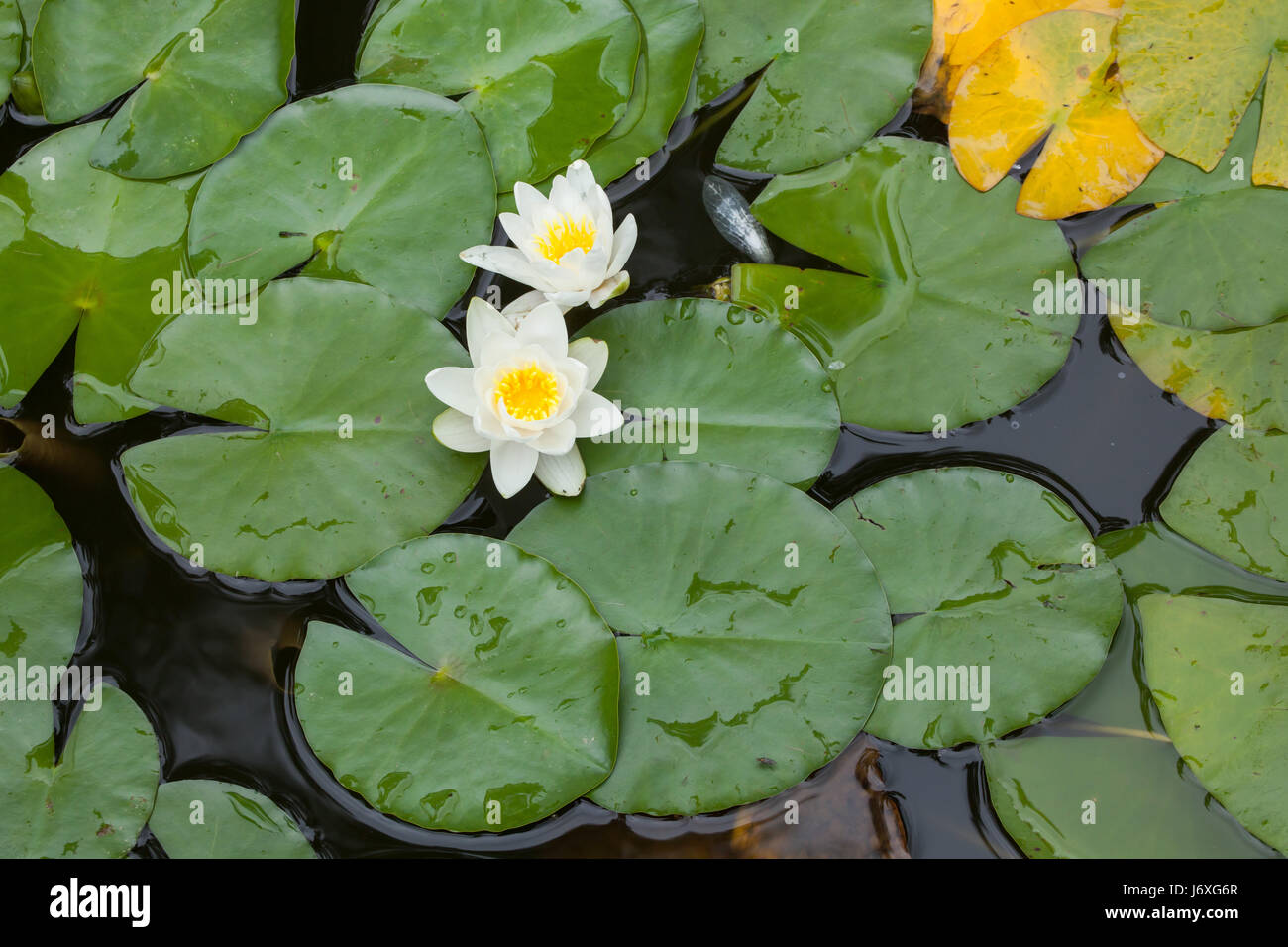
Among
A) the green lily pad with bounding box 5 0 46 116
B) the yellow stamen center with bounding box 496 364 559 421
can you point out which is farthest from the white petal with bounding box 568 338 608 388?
the green lily pad with bounding box 5 0 46 116

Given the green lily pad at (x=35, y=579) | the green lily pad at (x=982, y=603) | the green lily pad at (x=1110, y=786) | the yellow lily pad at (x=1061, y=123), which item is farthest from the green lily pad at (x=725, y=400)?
the green lily pad at (x=35, y=579)

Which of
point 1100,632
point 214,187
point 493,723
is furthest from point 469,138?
point 1100,632

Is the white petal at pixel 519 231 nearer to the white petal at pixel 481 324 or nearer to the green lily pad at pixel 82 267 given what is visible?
A: the white petal at pixel 481 324

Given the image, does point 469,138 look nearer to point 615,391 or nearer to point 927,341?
point 615,391

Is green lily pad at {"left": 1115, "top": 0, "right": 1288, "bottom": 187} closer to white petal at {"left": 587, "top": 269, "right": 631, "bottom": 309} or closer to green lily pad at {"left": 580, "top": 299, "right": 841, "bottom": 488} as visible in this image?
green lily pad at {"left": 580, "top": 299, "right": 841, "bottom": 488}

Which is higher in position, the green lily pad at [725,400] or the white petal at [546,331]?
the white petal at [546,331]
